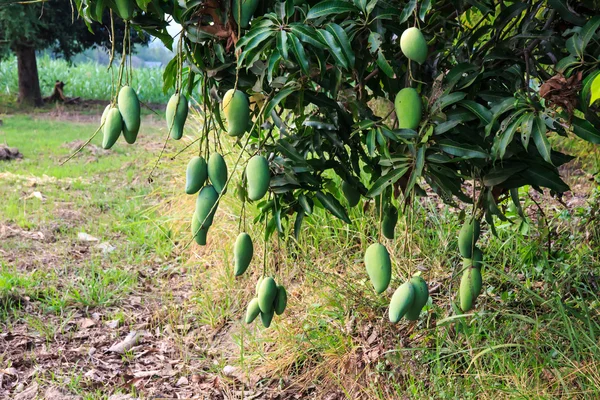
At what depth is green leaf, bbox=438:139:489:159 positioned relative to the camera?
0.99 metres

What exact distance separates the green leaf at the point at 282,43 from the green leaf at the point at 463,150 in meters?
0.31

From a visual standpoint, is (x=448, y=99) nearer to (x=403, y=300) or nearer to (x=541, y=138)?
(x=541, y=138)

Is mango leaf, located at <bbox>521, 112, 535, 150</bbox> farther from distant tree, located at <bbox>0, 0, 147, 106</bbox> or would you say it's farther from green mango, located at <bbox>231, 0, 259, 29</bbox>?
distant tree, located at <bbox>0, 0, 147, 106</bbox>

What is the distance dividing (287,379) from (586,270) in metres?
0.98

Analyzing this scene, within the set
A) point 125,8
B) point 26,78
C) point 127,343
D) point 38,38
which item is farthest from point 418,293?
point 26,78

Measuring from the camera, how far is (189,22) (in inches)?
38.2

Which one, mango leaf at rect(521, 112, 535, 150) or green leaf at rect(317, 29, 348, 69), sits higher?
green leaf at rect(317, 29, 348, 69)

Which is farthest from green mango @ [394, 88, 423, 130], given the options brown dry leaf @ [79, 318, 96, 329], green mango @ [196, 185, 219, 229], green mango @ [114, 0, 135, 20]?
brown dry leaf @ [79, 318, 96, 329]

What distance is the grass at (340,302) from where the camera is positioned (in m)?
1.68

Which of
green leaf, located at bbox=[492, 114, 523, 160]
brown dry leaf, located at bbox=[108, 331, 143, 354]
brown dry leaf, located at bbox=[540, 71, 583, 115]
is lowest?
brown dry leaf, located at bbox=[108, 331, 143, 354]

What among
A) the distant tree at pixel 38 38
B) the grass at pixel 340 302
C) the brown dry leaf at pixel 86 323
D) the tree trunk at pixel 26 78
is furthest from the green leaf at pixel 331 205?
the tree trunk at pixel 26 78

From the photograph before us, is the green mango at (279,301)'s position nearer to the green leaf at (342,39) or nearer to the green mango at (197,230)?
the green mango at (197,230)

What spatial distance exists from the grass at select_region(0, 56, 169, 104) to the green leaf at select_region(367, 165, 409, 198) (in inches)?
391

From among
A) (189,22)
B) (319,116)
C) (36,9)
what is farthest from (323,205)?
(36,9)
